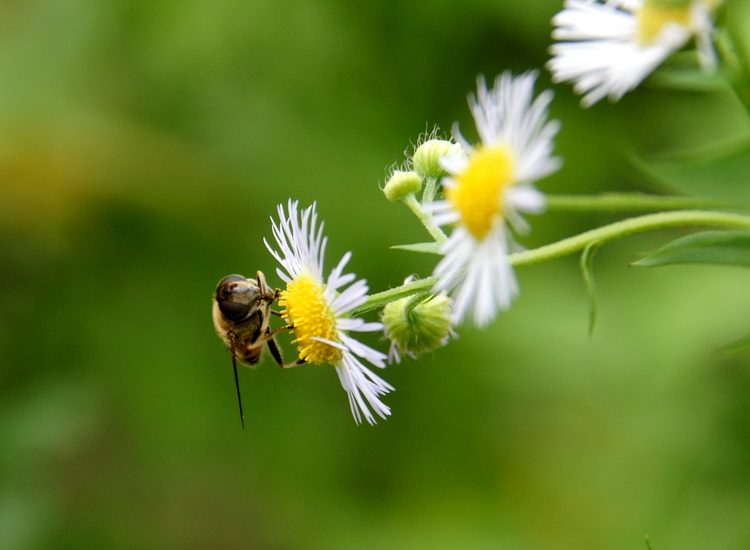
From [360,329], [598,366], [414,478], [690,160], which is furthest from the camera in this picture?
[414,478]

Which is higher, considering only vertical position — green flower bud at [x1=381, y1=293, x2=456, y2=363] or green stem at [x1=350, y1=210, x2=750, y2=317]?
green flower bud at [x1=381, y1=293, x2=456, y2=363]

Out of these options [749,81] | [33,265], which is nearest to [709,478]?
[749,81]

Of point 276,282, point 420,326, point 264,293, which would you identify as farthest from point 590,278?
point 276,282

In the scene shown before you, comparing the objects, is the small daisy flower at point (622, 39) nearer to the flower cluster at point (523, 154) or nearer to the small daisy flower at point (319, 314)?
the flower cluster at point (523, 154)

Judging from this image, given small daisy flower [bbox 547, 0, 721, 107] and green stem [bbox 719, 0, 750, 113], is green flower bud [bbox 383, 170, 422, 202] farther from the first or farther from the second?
green stem [bbox 719, 0, 750, 113]

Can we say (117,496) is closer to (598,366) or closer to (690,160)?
(598,366)

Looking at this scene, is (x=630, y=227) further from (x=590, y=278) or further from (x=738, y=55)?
(x=738, y=55)

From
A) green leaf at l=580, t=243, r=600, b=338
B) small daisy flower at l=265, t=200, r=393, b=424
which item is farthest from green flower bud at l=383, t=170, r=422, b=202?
green leaf at l=580, t=243, r=600, b=338
